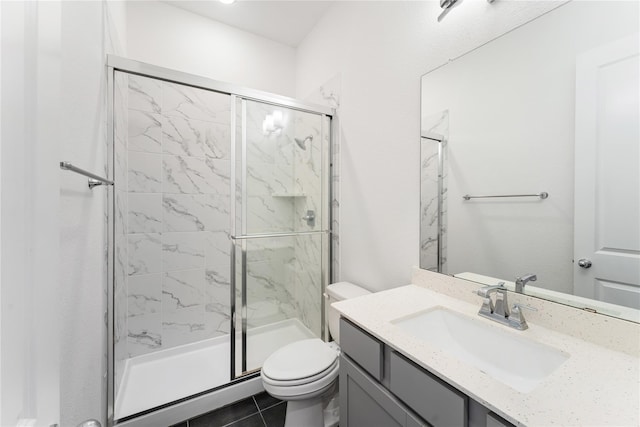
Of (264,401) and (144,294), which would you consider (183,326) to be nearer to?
(144,294)

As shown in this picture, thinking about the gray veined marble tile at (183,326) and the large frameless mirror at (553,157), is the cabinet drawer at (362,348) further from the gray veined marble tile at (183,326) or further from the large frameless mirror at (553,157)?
the gray veined marble tile at (183,326)

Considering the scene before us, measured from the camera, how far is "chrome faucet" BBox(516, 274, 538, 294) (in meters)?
0.97

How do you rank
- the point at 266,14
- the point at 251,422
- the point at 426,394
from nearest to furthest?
the point at 426,394, the point at 251,422, the point at 266,14

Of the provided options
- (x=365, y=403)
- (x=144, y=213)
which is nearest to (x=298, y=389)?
(x=365, y=403)

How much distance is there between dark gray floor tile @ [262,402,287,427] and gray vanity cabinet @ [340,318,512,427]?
69cm

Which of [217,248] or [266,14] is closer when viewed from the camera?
[266,14]

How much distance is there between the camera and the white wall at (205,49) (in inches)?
79.7

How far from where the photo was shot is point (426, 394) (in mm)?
732

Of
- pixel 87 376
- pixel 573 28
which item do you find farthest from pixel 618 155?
pixel 87 376

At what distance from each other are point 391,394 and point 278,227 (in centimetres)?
130

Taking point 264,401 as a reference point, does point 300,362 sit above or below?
above

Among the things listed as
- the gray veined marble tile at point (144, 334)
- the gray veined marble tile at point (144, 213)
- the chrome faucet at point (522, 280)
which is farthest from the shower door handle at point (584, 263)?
A: the gray veined marble tile at point (144, 334)

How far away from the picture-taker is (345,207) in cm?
201

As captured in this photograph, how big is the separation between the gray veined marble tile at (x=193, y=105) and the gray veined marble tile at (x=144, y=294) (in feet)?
4.54
